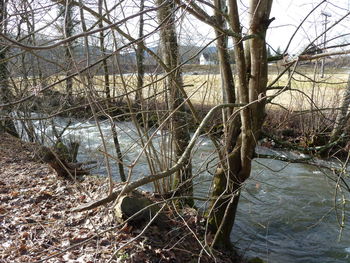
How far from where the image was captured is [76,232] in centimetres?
453

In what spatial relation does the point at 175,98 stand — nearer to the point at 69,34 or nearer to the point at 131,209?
the point at 131,209

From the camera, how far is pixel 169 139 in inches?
228

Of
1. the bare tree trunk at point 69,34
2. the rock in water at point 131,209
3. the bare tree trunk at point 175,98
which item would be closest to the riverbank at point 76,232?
the rock in water at point 131,209

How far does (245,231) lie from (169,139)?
92.3 inches

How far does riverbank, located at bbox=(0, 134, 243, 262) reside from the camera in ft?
13.3

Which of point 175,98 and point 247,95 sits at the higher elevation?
point 247,95

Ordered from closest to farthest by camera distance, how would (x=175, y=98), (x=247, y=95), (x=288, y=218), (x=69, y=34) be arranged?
(x=247, y=95)
(x=175, y=98)
(x=69, y=34)
(x=288, y=218)

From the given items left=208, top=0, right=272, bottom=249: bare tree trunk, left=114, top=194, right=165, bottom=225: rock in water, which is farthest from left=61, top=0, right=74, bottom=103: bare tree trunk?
left=114, top=194, right=165, bottom=225: rock in water

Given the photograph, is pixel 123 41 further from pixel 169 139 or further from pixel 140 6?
pixel 169 139

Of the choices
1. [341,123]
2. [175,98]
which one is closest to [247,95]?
[341,123]

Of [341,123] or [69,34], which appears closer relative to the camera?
[341,123]

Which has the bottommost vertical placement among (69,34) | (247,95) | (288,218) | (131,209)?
(288,218)

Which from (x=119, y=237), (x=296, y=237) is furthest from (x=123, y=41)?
(x=296, y=237)

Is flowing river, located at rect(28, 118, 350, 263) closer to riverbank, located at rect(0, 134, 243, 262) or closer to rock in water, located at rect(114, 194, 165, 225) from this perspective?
rock in water, located at rect(114, 194, 165, 225)
